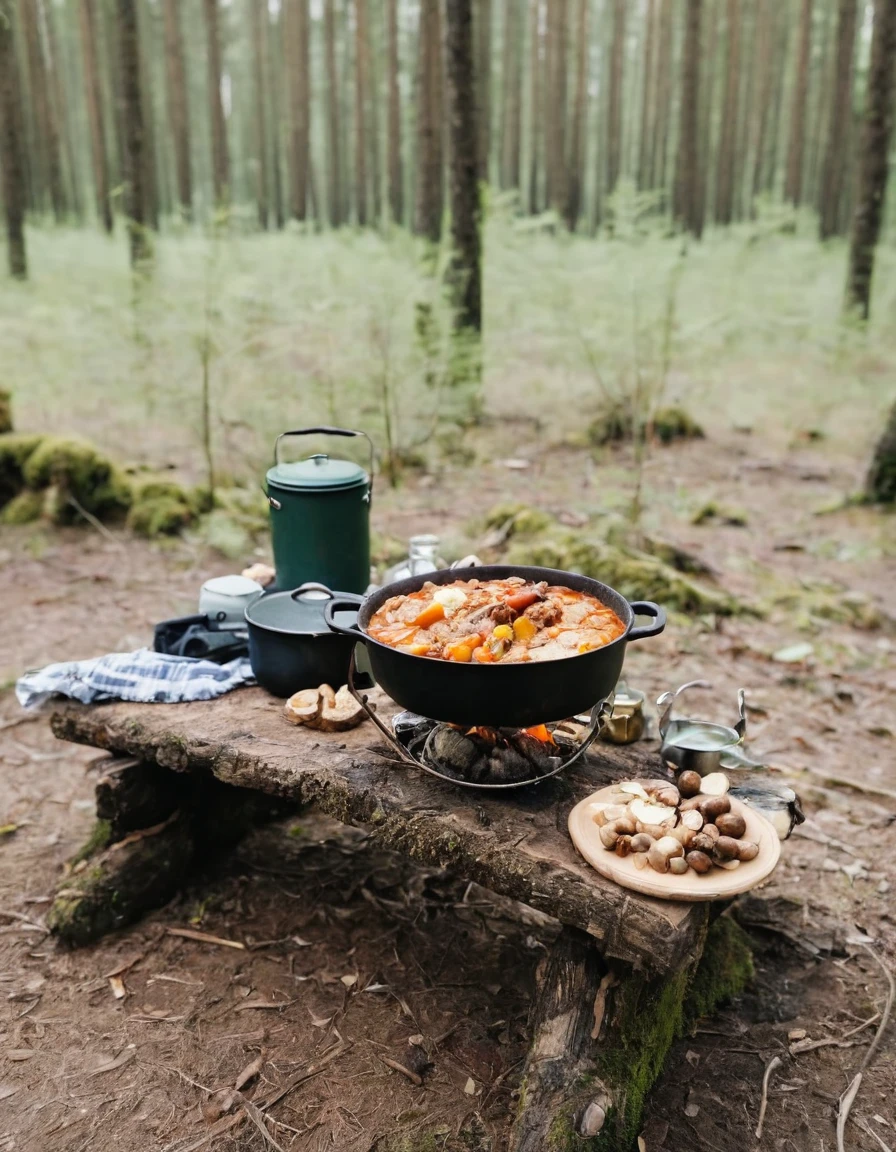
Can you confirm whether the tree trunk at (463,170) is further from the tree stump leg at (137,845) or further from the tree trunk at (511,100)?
the tree trunk at (511,100)

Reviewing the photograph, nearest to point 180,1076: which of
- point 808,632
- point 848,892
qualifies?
point 848,892

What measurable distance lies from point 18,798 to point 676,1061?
279 cm

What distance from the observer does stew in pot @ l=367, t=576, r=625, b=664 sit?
2.37 meters

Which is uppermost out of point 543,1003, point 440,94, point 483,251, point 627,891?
point 440,94

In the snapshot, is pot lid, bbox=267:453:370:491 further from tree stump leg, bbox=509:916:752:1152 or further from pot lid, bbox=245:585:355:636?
tree stump leg, bbox=509:916:752:1152

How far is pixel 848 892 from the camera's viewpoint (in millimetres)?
3283

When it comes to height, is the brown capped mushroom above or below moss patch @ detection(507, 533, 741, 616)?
above

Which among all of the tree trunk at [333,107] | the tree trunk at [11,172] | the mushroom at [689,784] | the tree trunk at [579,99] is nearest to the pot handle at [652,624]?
the mushroom at [689,784]

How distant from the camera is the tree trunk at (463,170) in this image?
8398 mm

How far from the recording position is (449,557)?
6.04m

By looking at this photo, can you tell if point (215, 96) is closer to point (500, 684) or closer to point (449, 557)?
point (449, 557)

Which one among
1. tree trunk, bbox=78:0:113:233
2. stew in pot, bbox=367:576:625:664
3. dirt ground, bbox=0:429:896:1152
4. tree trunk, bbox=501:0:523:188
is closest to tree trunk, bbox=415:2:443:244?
dirt ground, bbox=0:429:896:1152

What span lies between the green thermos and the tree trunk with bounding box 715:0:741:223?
2303 centimetres

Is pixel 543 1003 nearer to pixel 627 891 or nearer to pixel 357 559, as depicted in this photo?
pixel 627 891
